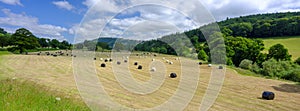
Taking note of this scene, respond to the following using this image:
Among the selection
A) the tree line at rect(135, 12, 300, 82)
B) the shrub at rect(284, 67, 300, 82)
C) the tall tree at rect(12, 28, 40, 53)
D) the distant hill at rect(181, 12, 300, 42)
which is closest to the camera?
the shrub at rect(284, 67, 300, 82)

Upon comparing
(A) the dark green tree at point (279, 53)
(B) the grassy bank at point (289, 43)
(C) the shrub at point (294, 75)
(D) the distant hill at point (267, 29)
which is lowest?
(C) the shrub at point (294, 75)

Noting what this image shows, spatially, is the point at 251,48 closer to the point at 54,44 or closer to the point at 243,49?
the point at 243,49

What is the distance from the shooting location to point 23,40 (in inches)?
3620

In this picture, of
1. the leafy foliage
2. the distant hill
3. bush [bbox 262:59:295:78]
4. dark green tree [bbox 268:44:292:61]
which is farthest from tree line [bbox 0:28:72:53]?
dark green tree [bbox 268:44:292:61]

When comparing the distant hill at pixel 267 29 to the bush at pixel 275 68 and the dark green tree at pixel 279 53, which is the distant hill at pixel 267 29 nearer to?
the dark green tree at pixel 279 53

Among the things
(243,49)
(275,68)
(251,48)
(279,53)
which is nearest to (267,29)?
(243,49)

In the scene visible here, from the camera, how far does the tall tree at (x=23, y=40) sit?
90.4m

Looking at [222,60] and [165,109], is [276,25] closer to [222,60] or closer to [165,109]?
[222,60]

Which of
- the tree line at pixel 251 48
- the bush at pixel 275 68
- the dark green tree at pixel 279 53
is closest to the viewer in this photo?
the bush at pixel 275 68

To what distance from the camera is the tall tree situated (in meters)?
90.4

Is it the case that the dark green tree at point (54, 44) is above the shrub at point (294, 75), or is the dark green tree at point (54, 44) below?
above

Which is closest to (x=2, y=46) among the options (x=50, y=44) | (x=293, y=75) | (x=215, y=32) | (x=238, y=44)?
(x=50, y=44)

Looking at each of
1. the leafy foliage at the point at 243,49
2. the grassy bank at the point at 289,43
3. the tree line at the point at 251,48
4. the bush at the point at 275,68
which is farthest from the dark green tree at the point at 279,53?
the bush at the point at 275,68

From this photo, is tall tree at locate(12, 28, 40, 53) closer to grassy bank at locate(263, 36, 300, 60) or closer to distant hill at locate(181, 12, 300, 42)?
distant hill at locate(181, 12, 300, 42)
